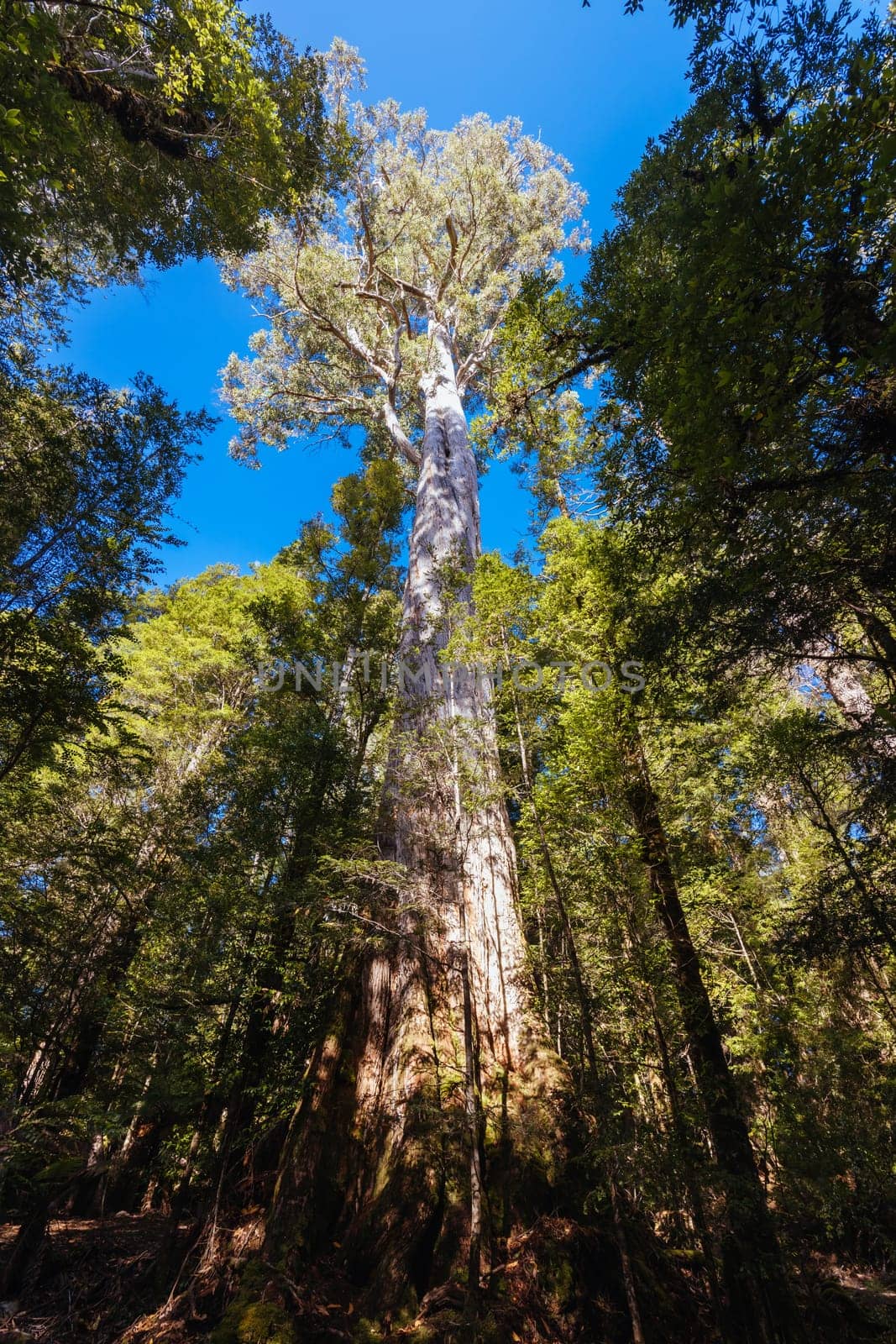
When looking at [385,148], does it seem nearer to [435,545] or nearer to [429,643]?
[435,545]

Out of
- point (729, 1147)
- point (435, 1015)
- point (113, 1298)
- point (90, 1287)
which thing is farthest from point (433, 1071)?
point (90, 1287)

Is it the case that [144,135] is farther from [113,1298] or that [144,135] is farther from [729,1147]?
[729,1147]

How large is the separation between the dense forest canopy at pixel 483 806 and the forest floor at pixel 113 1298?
0.05m

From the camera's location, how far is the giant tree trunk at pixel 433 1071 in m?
3.45

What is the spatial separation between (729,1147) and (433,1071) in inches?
87.5

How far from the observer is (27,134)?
334 cm

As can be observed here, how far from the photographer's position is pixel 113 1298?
4109mm

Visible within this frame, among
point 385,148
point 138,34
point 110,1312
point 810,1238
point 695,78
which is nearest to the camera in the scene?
point 110,1312

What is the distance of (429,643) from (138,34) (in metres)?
6.72

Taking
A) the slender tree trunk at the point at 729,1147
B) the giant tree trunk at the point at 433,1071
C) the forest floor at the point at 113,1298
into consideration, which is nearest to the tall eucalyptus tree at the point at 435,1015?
the giant tree trunk at the point at 433,1071

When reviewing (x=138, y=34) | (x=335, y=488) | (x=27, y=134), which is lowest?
(x=27, y=134)

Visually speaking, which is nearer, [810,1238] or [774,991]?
[810,1238]

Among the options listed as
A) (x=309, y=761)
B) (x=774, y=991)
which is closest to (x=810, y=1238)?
(x=774, y=991)

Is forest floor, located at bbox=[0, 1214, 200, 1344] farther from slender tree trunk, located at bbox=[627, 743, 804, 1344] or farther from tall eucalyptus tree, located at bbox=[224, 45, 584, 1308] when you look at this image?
slender tree trunk, located at bbox=[627, 743, 804, 1344]
